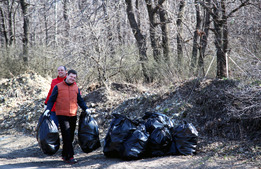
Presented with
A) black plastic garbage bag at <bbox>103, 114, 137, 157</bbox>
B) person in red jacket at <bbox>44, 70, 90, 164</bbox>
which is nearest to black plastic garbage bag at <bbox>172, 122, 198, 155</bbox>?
black plastic garbage bag at <bbox>103, 114, 137, 157</bbox>

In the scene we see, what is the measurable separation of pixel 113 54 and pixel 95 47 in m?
1.55

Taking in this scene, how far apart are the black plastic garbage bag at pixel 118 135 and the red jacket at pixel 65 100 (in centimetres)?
81

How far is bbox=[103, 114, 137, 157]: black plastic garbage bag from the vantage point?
5.41 m

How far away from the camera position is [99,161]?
18.1 ft

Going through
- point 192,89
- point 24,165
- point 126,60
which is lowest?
point 24,165

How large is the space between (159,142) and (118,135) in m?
0.75

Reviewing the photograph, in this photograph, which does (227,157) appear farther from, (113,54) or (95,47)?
(113,54)

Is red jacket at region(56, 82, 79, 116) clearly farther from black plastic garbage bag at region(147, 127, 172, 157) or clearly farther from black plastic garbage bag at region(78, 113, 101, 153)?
black plastic garbage bag at region(147, 127, 172, 157)

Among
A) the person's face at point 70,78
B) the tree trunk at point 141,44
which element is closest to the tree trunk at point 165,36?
the tree trunk at point 141,44

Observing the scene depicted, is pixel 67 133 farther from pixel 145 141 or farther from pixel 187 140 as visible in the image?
pixel 187 140

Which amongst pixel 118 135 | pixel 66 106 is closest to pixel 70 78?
pixel 66 106

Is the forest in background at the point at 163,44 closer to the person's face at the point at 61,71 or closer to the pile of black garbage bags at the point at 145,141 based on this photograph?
the pile of black garbage bags at the point at 145,141

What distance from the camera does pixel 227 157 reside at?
4.99 metres

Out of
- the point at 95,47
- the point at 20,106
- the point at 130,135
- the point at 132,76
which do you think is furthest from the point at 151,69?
the point at 130,135
